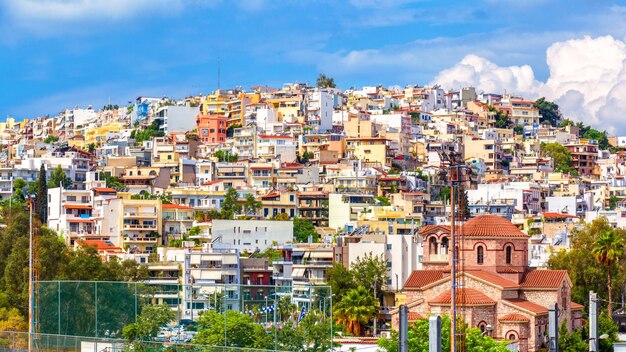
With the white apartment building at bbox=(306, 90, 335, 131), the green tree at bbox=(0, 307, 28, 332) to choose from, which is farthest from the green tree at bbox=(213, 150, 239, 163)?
the green tree at bbox=(0, 307, 28, 332)

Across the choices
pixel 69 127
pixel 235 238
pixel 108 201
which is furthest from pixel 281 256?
pixel 69 127

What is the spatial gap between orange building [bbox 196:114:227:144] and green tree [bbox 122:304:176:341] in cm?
8222

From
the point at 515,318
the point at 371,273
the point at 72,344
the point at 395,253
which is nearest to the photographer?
the point at 72,344

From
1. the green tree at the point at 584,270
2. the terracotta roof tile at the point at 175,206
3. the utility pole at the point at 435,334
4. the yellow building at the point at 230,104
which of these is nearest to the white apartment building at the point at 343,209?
the terracotta roof tile at the point at 175,206

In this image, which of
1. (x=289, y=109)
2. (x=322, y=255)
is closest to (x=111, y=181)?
(x=289, y=109)

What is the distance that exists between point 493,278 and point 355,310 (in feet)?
27.0

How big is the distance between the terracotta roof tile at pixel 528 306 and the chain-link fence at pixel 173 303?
1647cm

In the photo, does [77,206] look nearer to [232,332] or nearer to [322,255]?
[322,255]

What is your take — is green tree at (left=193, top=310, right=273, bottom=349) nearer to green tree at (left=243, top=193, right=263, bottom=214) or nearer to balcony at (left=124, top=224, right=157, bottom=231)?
balcony at (left=124, top=224, right=157, bottom=231)

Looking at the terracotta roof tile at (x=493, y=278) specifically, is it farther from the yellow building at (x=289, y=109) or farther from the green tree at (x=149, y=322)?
the yellow building at (x=289, y=109)

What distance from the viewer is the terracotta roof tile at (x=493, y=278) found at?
57.2 m

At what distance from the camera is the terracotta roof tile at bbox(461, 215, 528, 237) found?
194 ft

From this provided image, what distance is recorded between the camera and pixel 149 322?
134 ft

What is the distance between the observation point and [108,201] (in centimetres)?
9038
